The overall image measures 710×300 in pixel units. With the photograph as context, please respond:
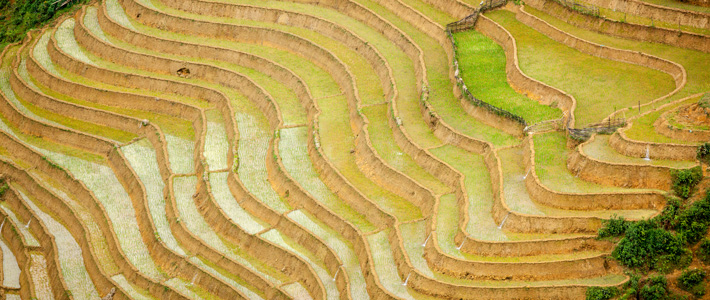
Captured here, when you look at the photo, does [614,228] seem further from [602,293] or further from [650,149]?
[650,149]

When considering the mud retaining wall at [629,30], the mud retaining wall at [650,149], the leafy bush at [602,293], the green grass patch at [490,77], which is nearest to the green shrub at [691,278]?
the leafy bush at [602,293]

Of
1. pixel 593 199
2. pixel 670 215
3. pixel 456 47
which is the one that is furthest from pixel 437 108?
pixel 670 215

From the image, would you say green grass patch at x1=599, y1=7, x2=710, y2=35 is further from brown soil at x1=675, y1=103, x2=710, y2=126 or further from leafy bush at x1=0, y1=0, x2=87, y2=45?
leafy bush at x1=0, y1=0, x2=87, y2=45

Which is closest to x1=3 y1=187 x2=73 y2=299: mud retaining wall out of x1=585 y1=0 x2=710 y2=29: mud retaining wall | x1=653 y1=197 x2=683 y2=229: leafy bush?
x1=653 y1=197 x2=683 y2=229: leafy bush

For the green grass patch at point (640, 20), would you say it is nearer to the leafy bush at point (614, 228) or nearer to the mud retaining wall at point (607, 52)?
the mud retaining wall at point (607, 52)

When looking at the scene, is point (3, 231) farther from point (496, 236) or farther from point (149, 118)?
point (496, 236)

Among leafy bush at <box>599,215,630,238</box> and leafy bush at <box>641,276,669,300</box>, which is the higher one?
leafy bush at <box>599,215,630,238</box>

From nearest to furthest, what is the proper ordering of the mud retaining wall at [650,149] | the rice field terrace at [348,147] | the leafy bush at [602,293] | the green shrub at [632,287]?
the green shrub at [632,287] → the leafy bush at [602,293] → the mud retaining wall at [650,149] → the rice field terrace at [348,147]
